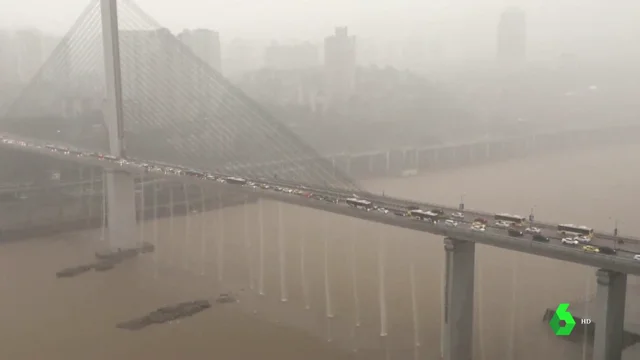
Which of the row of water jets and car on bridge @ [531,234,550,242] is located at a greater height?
car on bridge @ [531,234,550,242]

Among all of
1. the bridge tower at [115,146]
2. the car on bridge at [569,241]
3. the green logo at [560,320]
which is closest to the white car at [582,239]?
the car on bridge at [569,241]

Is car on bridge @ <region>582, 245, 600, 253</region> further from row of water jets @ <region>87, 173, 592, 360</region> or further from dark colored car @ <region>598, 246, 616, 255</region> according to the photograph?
row of water jets @ <region>87, 173, 592, 360</region>

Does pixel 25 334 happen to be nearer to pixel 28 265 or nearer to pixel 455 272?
pixel 28 265

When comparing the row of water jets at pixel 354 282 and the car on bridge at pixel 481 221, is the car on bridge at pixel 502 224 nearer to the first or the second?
the car on bridge at pixel 481 221

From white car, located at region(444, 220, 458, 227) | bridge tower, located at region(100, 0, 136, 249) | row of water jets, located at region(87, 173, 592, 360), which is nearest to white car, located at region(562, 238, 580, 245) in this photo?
white car, located at region(444, 220, 458, 227)

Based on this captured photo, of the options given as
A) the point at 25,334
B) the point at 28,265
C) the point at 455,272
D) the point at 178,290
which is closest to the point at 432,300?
the point at 455,272

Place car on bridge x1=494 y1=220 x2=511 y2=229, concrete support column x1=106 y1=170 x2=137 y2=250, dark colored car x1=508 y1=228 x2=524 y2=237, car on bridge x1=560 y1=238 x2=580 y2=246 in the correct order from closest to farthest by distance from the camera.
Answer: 1. car on bridge x1=560 y1=238 x2=580 y2=246
2. dark colored car x1=508 y1=228 x2=524 y2=237
3. car on bridge x1=494 y1=220 x2=511 y2=229
4. concrete support column x1=106 y1=170 x2=137 y2=250
